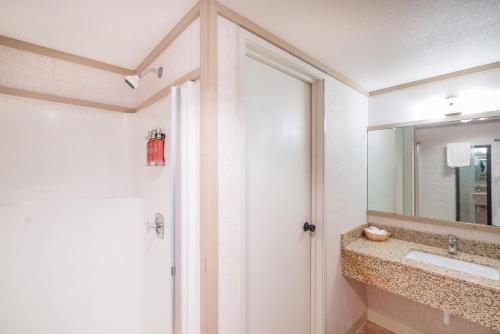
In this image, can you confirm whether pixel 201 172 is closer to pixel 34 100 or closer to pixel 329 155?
pixel 329 155

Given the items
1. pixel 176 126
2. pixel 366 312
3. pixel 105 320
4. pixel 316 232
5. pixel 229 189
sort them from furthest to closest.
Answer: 1. pixel 366 312
2. pixel 316 232
3. pixel 105 320
4. pixel 229 189
5. pixel 176 126

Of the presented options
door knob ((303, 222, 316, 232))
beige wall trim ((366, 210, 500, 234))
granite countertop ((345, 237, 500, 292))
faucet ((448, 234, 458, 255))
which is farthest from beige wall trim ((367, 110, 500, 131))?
door knob ((303, 222, 316, 232))

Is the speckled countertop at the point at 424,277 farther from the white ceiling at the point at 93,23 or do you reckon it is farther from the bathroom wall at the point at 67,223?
the white ceiling at the point at 93,23

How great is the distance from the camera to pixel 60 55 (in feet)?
4.76

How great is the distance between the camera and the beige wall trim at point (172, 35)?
41.9 inches

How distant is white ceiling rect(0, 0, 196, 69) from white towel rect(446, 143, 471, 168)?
2162 millimetres

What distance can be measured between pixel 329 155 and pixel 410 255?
105cm

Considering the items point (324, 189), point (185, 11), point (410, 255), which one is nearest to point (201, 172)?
point (185, 11)

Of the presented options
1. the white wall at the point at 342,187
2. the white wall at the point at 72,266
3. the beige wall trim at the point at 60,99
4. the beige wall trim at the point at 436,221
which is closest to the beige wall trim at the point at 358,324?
the white wall at the point at 342,187

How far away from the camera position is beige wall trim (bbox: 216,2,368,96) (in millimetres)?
1063

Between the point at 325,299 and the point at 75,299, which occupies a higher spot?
the point at 75,299

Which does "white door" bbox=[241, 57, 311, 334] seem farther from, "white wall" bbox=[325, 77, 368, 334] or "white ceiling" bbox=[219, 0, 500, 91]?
"white ceiling" bbox=[219, 0, 500, 91]

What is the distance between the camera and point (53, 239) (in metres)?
1.40

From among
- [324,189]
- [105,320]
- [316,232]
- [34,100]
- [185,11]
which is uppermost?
[185,11]
